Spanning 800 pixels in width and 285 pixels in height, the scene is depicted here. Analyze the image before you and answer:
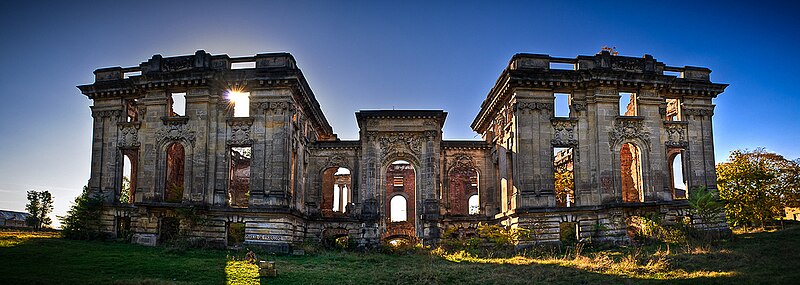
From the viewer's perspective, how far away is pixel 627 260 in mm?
17688

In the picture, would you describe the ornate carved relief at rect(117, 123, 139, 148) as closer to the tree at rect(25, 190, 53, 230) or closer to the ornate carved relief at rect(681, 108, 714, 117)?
the tree at rect(25, 190, 53, 230)

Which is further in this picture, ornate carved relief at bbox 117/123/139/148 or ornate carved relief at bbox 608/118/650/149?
ornate carved relief at bbox 117/123/139/148

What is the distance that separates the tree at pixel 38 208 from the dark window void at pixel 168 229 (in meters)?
11.6

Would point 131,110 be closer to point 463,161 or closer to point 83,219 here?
point 83,219

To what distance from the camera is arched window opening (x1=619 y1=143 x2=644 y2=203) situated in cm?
2680

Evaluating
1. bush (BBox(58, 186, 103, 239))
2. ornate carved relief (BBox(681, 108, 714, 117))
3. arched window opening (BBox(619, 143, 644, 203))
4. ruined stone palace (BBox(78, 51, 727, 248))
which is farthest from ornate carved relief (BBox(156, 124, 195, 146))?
ornate carved relief (BBox(681, 108, 714, 117))

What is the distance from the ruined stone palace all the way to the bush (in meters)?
0.44

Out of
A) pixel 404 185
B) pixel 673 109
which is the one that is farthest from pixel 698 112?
pixel 404 185

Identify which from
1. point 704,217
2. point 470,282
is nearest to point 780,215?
point 704,217

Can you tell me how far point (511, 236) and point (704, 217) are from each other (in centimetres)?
758

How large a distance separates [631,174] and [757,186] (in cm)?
580

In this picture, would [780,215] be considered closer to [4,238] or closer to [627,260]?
[627,260]

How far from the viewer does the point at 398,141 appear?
29281 millimetres

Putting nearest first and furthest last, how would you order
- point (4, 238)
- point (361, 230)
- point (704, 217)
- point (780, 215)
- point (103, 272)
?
point (103, 272)
point (4, 238)
point (704, 217)
point (361, 230)
point (780, 215)
